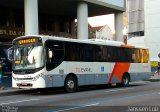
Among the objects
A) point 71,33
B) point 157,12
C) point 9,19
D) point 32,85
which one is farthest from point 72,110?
point 157,12

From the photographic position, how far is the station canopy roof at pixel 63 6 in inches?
1352

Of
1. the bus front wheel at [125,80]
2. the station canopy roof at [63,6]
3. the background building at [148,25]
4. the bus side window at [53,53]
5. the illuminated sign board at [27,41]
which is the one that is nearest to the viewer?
the bus side window at [53,53]

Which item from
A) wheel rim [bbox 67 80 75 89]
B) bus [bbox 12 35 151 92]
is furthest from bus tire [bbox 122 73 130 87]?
wheel rim [bbox 67 80 75 89]

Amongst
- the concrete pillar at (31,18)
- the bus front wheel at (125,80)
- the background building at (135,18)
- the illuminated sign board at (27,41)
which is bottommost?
the bus front wheel at (125,80)

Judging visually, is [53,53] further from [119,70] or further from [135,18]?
[135,18]

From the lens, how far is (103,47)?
80.5 feet

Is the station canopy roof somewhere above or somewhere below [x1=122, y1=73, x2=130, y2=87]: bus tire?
above

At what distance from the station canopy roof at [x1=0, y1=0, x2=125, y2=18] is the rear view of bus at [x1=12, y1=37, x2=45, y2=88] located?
46.4 ft

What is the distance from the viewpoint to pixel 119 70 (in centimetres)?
2595

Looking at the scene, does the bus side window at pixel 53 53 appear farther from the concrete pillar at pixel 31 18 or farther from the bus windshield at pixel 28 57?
the concrete pillar at pixel 31 18

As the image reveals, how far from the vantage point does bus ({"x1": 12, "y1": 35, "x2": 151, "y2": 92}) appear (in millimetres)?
19656

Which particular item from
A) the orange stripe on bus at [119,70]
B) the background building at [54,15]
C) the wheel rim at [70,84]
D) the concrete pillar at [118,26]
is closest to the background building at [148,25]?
the background building at [54,15]

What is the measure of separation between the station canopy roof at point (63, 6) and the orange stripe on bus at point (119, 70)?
924 centimetres

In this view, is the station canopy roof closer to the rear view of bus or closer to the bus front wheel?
the bus front wheel
